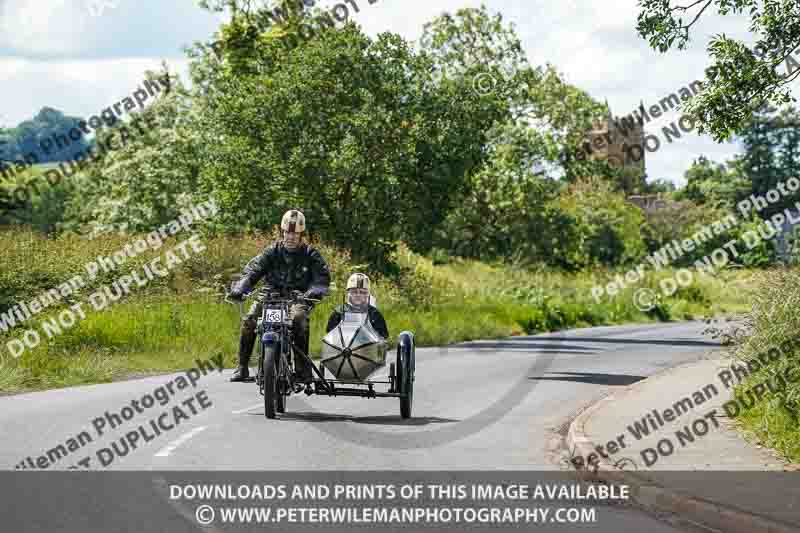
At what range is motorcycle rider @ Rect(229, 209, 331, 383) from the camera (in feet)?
46.4

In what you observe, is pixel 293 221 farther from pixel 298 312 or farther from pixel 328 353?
pixel 328 353

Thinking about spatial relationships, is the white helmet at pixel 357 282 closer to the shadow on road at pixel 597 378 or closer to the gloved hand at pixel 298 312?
the gloved hand at pixel 298 312

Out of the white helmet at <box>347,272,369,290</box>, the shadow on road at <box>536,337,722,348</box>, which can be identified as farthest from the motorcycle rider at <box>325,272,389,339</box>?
the shadow on road at <box>536,337,722,348</box>

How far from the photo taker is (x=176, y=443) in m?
12.6

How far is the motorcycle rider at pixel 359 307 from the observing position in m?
14.3

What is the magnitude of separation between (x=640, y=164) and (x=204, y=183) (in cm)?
9219

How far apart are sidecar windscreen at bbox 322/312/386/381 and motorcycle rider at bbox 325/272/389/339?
190 mm

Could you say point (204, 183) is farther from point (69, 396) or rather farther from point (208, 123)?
point (69, 396)

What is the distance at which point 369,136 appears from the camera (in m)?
36.1

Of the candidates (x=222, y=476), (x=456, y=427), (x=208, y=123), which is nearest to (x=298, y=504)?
(x=222, y=476)

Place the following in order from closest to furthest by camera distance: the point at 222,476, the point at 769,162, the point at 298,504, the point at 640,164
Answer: the point at 298,504 < the point at 222,476 < the point at 769,162 < the point at 640,164

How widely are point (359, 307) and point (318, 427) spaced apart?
1414 mm

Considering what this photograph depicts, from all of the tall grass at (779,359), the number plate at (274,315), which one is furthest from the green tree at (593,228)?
the number plate at (274,315)

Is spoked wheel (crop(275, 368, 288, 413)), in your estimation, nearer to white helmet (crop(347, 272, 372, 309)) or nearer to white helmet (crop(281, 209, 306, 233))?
white helmet (crop(347, 272, 372, 309))
